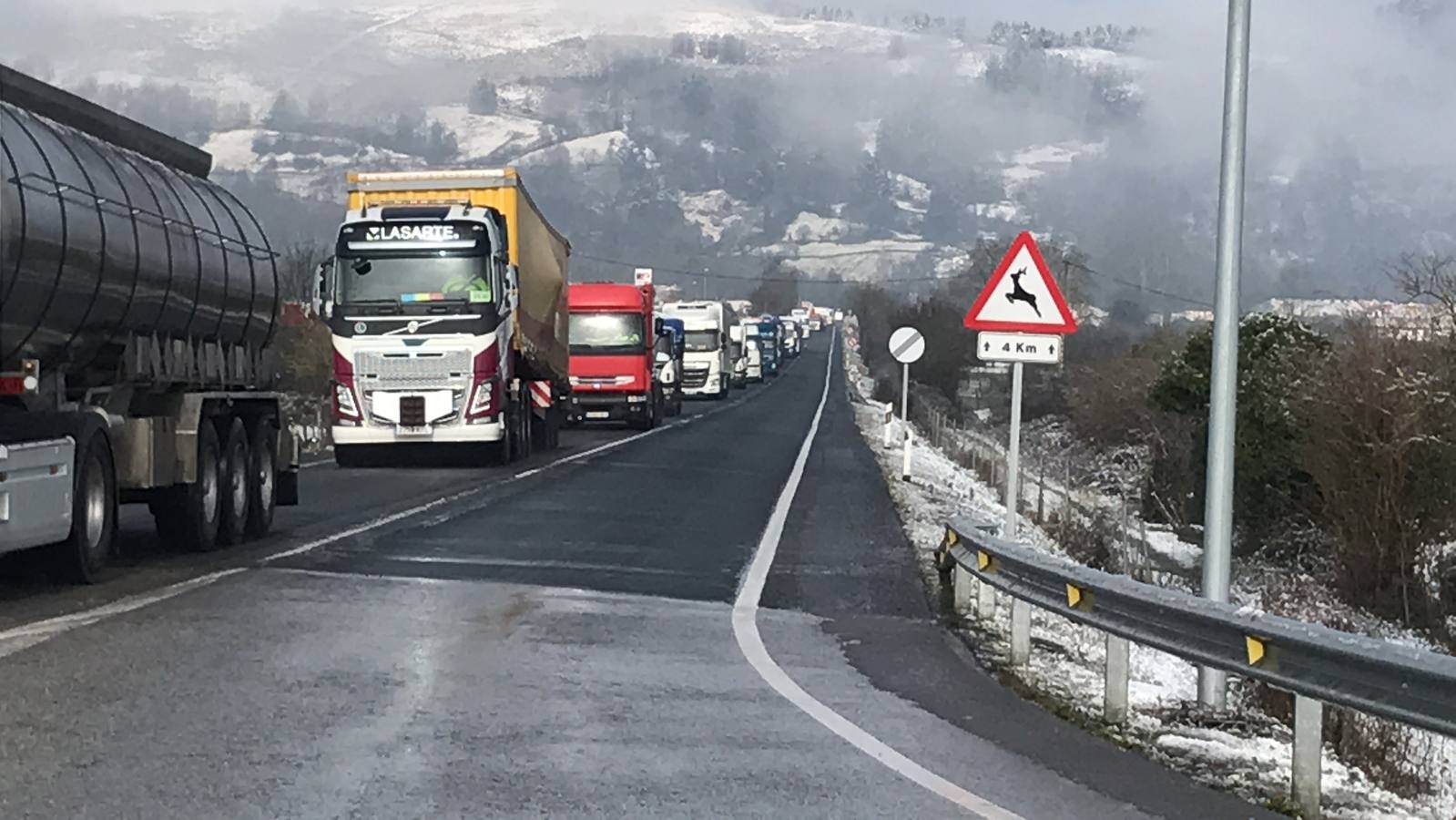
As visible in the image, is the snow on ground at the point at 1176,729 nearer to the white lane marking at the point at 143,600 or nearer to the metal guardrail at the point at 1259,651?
the metal guardrail at the point at 1259,651

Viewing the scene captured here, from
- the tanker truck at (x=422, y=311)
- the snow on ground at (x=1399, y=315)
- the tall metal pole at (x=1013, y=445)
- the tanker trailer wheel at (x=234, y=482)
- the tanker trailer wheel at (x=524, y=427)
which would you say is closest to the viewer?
the tall metal pole at (x=1013, y=445)

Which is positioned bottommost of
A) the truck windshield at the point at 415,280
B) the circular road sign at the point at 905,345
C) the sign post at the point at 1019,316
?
the circular road sign at the point at 905,345

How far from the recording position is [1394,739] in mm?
9586

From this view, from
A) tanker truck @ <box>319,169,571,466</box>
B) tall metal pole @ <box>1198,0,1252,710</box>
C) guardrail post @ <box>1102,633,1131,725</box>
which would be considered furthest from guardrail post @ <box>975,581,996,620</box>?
tanker truck @ <box>319,169,571,466</box>

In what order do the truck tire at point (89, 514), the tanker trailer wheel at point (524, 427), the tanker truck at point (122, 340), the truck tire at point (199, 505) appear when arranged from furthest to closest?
the tanker trailer wheel at point (524, 427) → the truck tire at point (199, 505) → the truck tire at point (89, 514) → the tanker truck at point (122, 340)

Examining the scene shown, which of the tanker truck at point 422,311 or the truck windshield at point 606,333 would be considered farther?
the truck windshield at point 606,333

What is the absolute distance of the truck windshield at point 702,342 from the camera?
7344cm

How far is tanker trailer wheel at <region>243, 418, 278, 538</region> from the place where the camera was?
54.6 ft

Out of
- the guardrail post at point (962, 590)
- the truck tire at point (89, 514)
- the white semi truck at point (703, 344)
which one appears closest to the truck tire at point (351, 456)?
the truck tire at point (89, 514)

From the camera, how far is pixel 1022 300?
13289mm

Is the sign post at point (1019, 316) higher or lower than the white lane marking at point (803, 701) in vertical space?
higher

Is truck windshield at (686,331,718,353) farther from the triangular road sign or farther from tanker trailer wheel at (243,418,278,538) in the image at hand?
the triangular road sign

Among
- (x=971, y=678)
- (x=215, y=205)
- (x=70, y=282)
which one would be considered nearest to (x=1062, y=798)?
(x=971, y=678)

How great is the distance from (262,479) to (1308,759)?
11866mm
